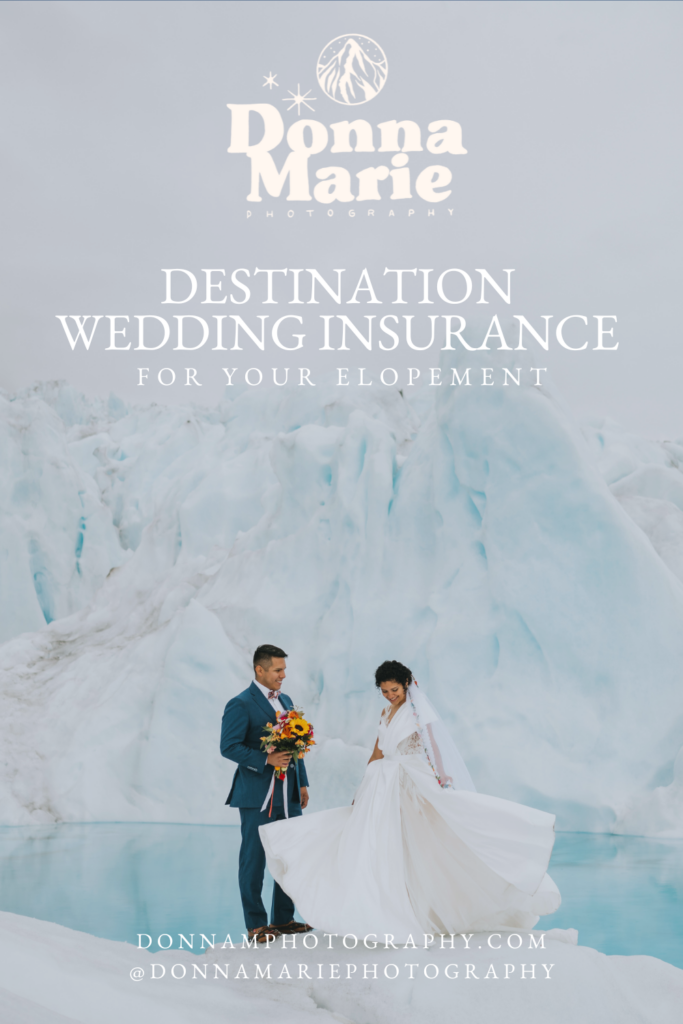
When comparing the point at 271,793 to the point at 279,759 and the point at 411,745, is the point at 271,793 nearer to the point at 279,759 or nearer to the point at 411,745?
the point at 279,759

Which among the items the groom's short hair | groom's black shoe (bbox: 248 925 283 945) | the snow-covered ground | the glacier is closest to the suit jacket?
the groom's short hair

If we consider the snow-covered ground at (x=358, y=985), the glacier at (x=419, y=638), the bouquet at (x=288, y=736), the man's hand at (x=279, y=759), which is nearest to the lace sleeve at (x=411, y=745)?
the bouquet at (x=288, y=736)

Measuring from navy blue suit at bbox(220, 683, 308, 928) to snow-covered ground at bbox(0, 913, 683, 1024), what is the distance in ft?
1.63

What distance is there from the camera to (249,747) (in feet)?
13.8

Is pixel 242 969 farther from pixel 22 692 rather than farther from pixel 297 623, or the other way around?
pixel 22 692

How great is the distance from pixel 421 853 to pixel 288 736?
2.88ft

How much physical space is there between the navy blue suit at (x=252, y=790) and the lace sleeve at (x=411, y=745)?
2.03 ft

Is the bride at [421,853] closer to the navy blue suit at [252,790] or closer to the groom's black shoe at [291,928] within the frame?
the navy blue suit at [252,790]

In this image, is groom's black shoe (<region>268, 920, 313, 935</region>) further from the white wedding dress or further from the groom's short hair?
the groom's short hair

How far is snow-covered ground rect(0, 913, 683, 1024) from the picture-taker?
8.91ft

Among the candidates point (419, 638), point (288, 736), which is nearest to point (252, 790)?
point (288, 736)

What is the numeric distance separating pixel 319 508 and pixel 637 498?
573 centimetres

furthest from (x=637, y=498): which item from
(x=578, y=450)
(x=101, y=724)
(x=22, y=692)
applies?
(x=22, y=692)

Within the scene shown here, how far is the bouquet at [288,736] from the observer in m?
4.00
